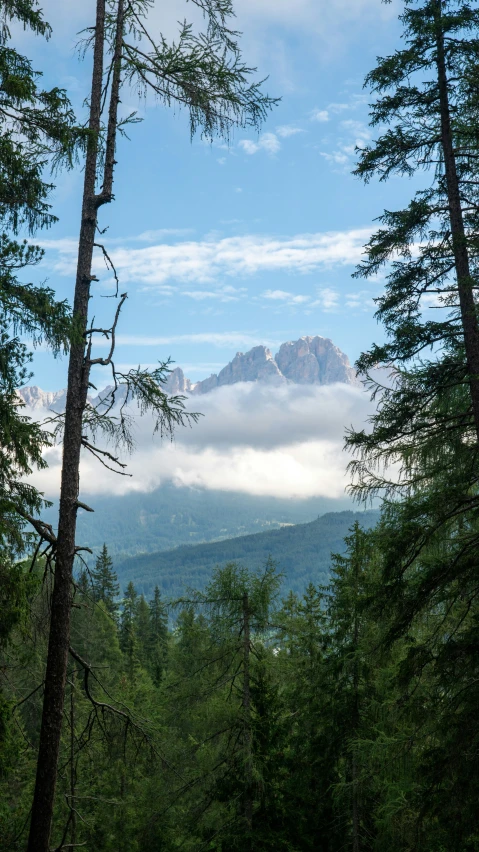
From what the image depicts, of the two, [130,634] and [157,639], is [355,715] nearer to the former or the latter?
[130,634]

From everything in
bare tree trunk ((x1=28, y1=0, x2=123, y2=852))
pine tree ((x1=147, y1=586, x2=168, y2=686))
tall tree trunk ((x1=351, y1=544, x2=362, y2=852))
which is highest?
bare tree trunk ((x1=28, y1=0, x2=123, y2=852))

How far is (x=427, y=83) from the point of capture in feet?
30.1

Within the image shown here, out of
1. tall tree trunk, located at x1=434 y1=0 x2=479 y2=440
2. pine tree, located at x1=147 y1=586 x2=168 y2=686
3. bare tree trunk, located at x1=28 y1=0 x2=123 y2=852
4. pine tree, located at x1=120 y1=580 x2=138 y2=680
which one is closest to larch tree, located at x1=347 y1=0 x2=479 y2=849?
tall tree trunk, located at x1=434 y1=0 x2=479 y2=440

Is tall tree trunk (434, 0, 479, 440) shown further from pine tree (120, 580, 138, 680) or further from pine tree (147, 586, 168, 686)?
pine tree (147, 586, 168, 686)

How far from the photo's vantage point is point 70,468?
7188 mm

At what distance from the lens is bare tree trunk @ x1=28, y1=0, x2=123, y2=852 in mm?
6730

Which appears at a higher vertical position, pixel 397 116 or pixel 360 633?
pixel 397 116

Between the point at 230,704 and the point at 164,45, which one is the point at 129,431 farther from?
the point at 230,704

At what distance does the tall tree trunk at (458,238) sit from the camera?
27.2 ft

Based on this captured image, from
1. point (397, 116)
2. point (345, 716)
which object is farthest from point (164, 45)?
point (345, 716)

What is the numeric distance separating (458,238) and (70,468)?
19.3 ft

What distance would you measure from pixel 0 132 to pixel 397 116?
578cm

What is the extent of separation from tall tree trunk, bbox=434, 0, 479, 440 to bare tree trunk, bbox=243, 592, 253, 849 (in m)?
8.04

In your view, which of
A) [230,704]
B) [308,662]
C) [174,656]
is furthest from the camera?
[174,656]
